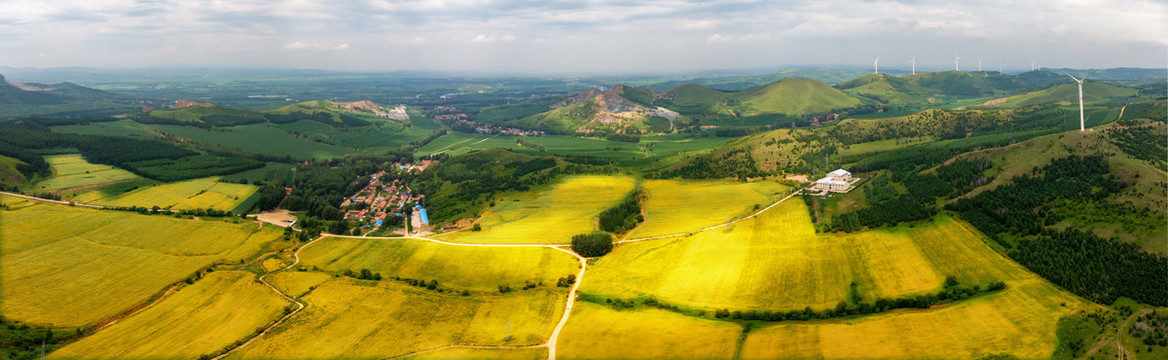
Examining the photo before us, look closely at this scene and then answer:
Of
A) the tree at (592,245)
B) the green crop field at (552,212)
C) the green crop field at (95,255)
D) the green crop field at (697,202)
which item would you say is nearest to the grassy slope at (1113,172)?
the green crop field at (697,202)

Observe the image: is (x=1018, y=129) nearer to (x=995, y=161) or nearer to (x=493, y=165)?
(x=995, y=161)

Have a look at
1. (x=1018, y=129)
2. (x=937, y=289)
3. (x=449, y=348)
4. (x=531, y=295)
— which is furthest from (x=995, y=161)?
(x=449, y=348)

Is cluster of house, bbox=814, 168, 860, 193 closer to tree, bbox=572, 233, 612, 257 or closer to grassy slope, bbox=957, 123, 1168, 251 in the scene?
grassy slope, bbox=957, 123, 1168, 251

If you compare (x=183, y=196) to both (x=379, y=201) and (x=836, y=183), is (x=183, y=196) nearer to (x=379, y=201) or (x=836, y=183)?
(x=379, y=201)

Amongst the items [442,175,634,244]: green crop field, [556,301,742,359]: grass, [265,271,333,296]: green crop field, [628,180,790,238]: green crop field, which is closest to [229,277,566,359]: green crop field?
[265,271,333,296]: green crop field

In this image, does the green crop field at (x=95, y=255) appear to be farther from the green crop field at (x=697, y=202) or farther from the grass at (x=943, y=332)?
the grass at (x=943, y=332)

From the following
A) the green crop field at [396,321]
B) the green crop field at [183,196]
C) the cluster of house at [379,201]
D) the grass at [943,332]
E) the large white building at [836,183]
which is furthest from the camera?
the cluster of house at [379,201]
